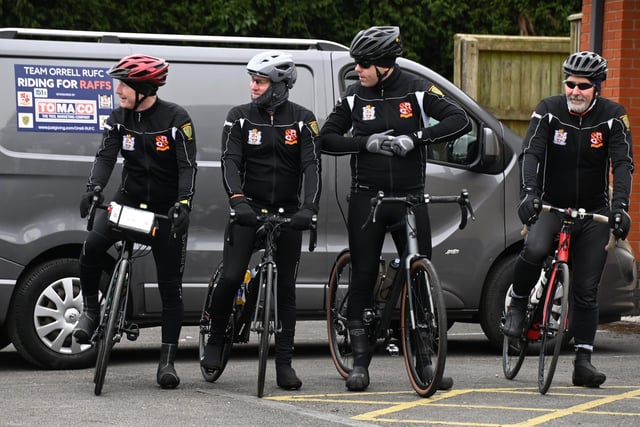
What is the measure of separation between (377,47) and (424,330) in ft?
5.46

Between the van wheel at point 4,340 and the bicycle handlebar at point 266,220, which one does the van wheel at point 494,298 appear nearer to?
the bicycle handlebar at point 266,220

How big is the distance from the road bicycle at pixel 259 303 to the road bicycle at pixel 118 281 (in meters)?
0.49

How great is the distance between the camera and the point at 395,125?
905 cm

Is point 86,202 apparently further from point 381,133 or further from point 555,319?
point 555,319

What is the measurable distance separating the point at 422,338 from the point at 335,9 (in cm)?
1721

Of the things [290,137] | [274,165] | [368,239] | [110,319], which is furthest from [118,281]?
[368,239]

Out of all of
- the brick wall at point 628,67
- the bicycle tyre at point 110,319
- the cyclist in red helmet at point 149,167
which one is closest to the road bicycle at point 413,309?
the cyclist in red helmet at point 149,167

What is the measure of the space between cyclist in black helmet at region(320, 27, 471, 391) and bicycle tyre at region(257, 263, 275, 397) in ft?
2.00

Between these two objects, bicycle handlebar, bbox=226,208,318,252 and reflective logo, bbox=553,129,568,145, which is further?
reflective logo, bbox=553,129,568,145

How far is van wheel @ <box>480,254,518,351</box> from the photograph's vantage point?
1102 centimetres

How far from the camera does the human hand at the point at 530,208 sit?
8.88 m

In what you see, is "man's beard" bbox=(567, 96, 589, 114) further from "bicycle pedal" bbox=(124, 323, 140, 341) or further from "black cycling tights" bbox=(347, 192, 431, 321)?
"bicycle pedal" bbox=(124, 323, 140, 341)

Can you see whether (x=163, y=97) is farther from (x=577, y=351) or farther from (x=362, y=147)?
(x=577, y=351)

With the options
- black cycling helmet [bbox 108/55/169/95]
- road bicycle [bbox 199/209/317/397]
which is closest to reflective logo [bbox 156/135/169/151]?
black cycling helmet [bbox 108/55/169/95]
